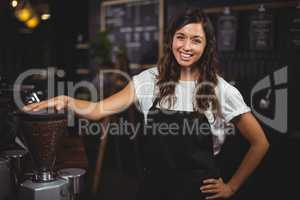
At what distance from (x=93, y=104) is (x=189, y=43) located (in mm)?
508

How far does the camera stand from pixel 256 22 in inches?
146

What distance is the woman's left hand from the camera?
1659mm

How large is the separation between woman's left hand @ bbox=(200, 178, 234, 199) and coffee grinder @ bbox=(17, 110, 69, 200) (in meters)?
0.65

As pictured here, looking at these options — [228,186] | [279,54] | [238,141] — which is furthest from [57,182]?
[279,54]

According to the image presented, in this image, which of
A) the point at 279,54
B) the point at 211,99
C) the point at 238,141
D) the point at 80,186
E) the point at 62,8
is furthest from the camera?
the point at 62,8

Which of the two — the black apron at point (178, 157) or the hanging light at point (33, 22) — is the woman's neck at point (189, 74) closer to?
the black apron at point (178, 157)

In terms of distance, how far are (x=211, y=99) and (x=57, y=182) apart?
756 mm

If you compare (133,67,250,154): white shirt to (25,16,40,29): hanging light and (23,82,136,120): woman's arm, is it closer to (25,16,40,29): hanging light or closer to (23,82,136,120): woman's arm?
(23,82,136,120): woman's arm

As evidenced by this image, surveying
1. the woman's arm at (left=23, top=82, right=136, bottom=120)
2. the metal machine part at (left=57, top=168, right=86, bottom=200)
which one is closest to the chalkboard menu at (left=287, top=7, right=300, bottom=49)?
the woman's arm at (left=23, top=82, right=136, bottom=120)

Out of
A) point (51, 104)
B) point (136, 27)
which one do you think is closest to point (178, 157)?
point (51, 104)

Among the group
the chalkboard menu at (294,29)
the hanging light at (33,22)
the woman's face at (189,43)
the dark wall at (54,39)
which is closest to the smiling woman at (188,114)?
the woman's face at (189,43)

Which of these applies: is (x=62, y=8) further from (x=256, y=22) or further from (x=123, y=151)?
(x=256, y=22)

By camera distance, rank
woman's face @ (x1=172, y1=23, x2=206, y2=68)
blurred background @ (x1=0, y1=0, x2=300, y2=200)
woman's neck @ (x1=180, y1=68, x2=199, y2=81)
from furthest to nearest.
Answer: blurred background @ (x1=0, y1=0, x2=300, y2=200), woman's neck @ (x1=180, y1=68, x2=199, y2=81), woman's face @ (x1=172, y1=23, x2=206, y2=68)

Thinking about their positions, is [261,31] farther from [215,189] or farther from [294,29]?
[215,189]
